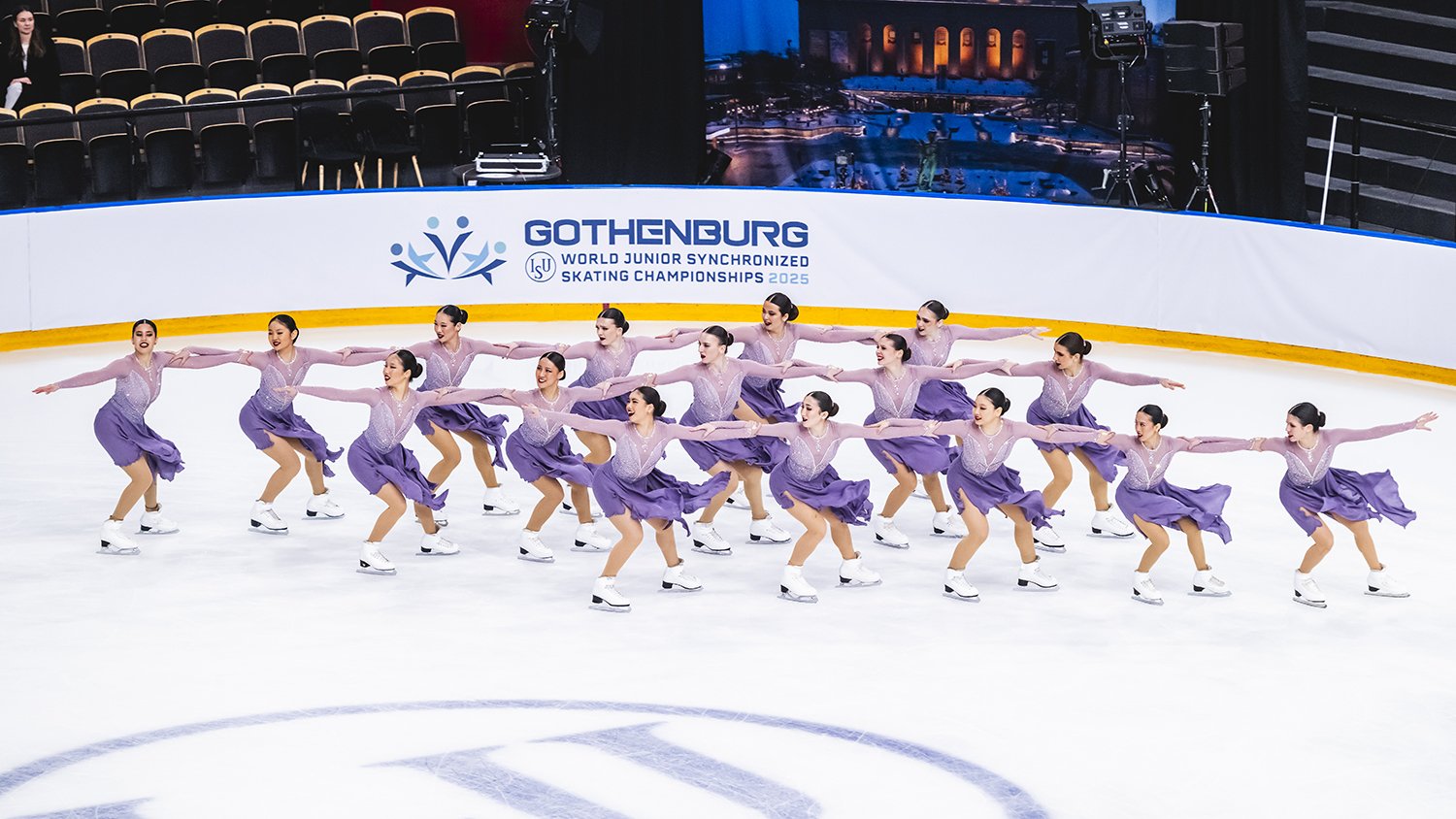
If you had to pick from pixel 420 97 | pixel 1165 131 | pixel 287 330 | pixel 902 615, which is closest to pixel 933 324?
pixel 902 615

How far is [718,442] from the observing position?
988 centimetres

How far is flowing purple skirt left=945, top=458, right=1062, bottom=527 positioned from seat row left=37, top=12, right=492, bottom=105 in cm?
988

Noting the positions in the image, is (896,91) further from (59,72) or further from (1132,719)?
(1132,719)

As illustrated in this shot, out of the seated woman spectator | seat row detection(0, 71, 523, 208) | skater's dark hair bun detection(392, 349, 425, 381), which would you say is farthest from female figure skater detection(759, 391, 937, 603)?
the seated woman spectator

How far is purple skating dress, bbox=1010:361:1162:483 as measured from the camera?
10.0 m

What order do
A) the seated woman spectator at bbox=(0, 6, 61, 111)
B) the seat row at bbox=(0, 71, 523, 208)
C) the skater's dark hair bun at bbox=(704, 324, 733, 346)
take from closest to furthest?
the skater's dark hair bun at bbox=(704, 324, 733, 346) → the seat row at bbox=(0, 71, 523, 208) → the seated woman spectator at bbox=(0, 6, 61, 111)

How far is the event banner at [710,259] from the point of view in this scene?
44.8 ft

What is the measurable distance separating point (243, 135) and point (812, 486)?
29.2ft

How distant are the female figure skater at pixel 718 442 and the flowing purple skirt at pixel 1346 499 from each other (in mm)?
2485

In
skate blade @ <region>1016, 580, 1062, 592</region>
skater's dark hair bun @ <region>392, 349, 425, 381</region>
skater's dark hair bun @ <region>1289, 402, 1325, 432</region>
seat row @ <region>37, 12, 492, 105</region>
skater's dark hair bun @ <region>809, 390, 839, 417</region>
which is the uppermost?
seat row @ <region>37, 12, 492, 105</region>

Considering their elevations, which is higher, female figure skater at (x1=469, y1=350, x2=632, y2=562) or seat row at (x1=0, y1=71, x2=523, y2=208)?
seat row at (x1=0, y1=71, x2=523, y2=208)

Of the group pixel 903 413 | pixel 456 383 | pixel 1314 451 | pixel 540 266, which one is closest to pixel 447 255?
pixel 540 266

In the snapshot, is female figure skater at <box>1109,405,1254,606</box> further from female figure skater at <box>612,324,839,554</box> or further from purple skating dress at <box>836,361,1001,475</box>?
female figure skater at <box>612,324,839,554</box>

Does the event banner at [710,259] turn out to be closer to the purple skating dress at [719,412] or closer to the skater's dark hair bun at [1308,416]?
the skater's dark hair bun at [1308,416]
